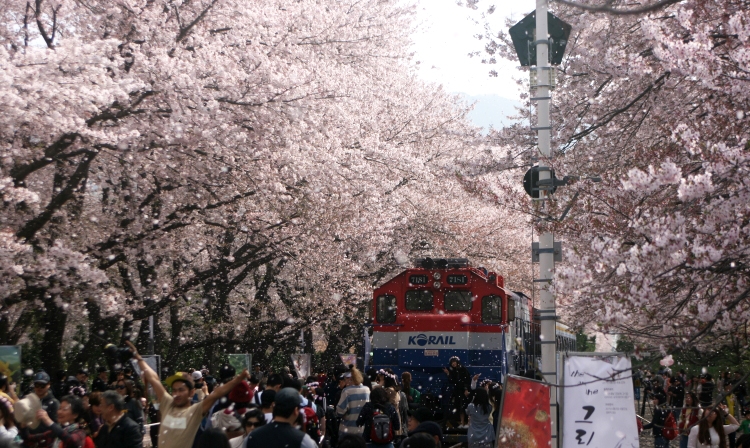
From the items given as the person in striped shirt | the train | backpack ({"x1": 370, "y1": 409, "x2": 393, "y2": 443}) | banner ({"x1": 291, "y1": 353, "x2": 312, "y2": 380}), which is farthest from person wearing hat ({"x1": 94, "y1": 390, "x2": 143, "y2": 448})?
banner ({"x1": 291, "y1": 353, "x2": 312, "y2": 380})

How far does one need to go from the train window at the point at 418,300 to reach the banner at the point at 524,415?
1029 cm

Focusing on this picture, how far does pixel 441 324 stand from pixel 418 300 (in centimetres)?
98

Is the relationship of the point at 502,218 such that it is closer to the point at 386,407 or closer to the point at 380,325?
the point at 380,325

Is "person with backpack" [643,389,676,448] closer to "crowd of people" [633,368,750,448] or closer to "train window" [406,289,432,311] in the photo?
"crowd of people" [633,368,750,448]

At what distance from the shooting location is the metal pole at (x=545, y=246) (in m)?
11.6

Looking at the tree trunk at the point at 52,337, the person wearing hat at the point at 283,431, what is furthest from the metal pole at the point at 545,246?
the tree trunk at the point at 52,337

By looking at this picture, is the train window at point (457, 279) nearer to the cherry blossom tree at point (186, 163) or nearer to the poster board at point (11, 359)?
the cherry blossom tree at point (186, 163)

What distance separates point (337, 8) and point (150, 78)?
405 inches

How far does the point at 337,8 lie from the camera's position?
24.5 m

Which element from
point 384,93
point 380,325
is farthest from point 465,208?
point 380,325

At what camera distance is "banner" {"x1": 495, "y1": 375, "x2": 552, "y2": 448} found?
9078 mm

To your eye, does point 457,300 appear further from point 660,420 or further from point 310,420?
point 310,420

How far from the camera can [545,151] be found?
12188 mm

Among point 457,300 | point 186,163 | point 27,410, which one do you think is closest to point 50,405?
point 27,410
